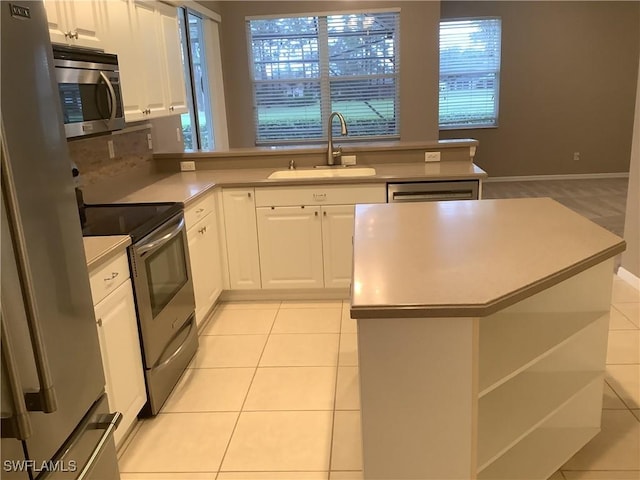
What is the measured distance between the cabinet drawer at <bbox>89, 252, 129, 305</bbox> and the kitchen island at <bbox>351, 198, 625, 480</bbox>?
0.97 m

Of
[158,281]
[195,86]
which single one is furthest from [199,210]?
[195,86]

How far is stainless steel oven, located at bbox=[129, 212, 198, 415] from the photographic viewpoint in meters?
2.42

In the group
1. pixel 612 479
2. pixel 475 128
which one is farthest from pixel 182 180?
pixel 475 128

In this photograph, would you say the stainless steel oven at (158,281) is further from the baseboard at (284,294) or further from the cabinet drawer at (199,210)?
the baseboard at (284,294)

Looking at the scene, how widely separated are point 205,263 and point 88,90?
52.8 inches

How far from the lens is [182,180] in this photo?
151 inches

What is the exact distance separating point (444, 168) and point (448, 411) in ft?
8.26

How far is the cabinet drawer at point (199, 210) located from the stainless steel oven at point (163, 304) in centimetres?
19

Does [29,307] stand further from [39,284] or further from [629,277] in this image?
[629,277]

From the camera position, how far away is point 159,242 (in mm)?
2562

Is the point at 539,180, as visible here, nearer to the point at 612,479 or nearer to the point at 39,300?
the point at 612,479

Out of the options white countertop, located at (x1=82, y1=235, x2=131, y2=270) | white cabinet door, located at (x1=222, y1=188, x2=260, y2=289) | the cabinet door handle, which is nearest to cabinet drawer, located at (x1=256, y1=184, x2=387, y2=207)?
white cabinet door, located at (x1=222, y1=188, x2=260, y2=289)

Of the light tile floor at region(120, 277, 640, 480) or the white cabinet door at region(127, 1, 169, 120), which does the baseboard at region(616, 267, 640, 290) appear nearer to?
the light tile floor at region(120, 277, 640, 480)

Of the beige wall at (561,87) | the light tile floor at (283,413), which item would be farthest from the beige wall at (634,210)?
the beige wall at (561,87)
